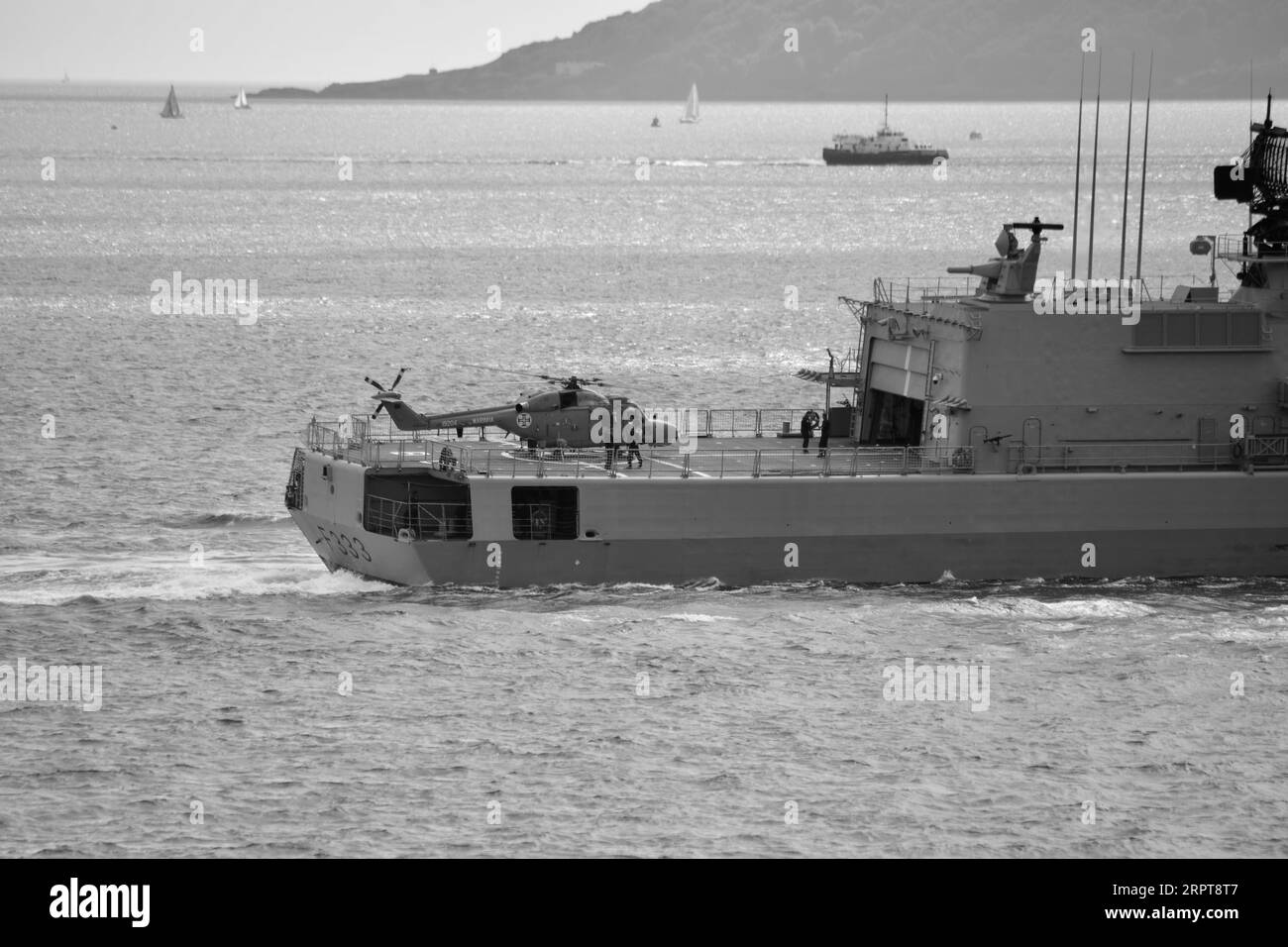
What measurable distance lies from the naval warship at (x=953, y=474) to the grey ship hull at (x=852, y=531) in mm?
38

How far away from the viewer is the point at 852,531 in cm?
3497

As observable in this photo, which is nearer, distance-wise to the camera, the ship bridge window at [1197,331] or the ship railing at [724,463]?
the ship railing at [724,463]

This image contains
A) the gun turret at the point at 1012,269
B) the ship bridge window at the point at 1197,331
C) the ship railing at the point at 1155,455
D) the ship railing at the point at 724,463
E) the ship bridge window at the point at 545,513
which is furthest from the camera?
the gun turret at the point at 1012,269

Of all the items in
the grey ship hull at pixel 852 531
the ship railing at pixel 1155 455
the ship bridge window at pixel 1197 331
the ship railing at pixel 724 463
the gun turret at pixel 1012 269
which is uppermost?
the gun turret at pixel 1012 269

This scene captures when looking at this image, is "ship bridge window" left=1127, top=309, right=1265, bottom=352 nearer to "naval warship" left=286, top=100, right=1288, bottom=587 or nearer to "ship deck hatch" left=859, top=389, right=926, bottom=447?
"naval warship" left=286, top=100, right=1288, bottom=587

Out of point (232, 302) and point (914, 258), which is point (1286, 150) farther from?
point (914, 258)

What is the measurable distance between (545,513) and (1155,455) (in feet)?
37.1

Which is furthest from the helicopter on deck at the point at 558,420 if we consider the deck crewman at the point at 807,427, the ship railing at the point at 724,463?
the deck crewman at the point at 807,427

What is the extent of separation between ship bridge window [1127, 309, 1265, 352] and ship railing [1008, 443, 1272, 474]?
69.6 inches

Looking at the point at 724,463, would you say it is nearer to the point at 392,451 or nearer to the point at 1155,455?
the point at 392,451

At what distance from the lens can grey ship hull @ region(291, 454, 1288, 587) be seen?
34406 mm

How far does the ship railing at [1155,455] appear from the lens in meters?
36.0

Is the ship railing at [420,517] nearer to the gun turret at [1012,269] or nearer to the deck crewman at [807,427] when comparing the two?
the deck crewman at [807,427]

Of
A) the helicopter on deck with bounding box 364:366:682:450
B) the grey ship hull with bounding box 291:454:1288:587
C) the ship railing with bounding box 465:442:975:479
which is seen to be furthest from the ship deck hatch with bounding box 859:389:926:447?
the helicopter on deck with bounding box 364:366:682:450
